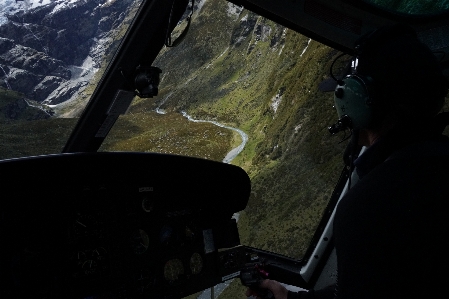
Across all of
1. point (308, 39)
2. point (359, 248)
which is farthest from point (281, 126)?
point (359, 248)

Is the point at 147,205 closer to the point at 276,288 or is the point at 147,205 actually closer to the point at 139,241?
the point at 139,241

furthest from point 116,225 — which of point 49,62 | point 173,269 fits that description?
point 49,62

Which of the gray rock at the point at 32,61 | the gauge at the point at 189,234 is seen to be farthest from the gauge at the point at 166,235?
the gray rock at the point at 32,61

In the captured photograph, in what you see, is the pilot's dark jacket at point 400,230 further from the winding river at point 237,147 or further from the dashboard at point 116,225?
the winding river at point 237,147

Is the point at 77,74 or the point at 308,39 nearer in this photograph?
the point at 77,74

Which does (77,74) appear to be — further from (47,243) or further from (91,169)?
(47,243)

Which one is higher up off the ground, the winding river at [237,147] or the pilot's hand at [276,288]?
the pilot's hand at [276,288]

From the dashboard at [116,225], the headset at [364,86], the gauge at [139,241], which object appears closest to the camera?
the headset at [364,86]
